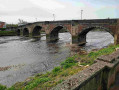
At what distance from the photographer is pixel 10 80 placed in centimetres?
1175

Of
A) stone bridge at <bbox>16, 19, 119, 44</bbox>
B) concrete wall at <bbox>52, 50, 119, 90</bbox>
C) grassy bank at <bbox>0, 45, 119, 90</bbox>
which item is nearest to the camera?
concrete wall at <bbox>52, 50, 119, 90</bbox>

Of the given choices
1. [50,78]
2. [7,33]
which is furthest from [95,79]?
[7,33]

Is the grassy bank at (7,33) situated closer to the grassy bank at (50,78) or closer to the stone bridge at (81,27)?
the stone bridge at (81,27)

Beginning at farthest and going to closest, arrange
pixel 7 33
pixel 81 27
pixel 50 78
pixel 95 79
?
pixel 7 33
pixel 81 27
pixel 50 78
pixel 95 79

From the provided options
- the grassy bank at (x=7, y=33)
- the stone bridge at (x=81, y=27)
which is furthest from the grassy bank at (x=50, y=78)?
the grassy bank at (x=7, y=33)

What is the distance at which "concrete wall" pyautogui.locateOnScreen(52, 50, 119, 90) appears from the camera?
3.61m

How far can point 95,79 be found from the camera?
4328mm

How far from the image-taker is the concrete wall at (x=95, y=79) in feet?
11.8

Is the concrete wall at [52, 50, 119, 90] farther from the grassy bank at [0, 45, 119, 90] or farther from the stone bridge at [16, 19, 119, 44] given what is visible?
the stone bridge at [16, 19, 119, 44]

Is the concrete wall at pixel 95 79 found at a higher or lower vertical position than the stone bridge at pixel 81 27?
lower

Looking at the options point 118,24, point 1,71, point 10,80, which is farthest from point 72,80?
point 118,24

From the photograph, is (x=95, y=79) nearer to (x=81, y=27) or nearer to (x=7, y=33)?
(x=81, y=27)

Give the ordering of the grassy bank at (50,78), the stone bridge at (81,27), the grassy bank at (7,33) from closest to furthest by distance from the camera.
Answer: the grassy bank at (50,78) → the stone bridge at (81,27) → the grassy bank at (7,33)

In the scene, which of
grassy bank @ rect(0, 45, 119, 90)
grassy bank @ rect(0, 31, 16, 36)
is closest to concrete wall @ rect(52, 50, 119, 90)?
grassy bank @ rect(0, 45, 119, 90)
